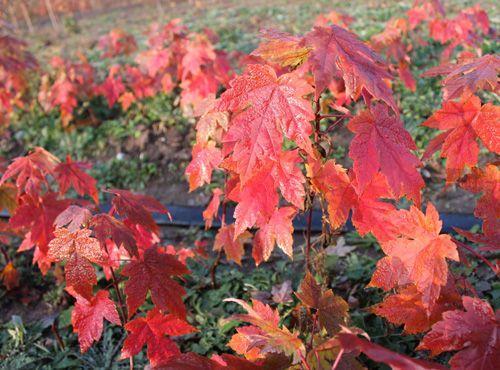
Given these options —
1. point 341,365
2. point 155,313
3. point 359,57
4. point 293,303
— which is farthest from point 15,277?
point 359,57

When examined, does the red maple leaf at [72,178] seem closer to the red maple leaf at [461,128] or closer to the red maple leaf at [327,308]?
the red maple leaf at [327,308]

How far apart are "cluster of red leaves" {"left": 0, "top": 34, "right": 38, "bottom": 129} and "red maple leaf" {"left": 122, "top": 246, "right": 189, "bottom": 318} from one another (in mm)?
3424

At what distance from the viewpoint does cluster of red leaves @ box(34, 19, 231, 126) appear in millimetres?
3736

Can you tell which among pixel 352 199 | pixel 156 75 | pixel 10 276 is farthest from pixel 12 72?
pixel 352 199

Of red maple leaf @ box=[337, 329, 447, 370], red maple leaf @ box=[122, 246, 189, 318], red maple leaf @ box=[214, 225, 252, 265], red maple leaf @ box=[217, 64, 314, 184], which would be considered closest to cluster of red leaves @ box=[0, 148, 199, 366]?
red maple leaf @ box=[122, 246, 189, 318]

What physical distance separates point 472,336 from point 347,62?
84 cm

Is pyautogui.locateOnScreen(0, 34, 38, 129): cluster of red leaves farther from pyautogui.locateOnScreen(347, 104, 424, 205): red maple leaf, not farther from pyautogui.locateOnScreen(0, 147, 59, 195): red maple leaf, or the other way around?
pyautogui.locateOnScreen(347, 104, 424, 205): red maple leaf

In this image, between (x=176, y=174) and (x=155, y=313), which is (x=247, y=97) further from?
(x=176, y=174)

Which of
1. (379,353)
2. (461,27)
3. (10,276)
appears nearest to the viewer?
(379,353)

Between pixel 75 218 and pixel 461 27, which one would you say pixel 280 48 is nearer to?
pixel 75 218

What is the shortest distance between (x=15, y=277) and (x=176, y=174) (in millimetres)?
1673

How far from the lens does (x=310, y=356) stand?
1282mm

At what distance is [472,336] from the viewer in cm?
124

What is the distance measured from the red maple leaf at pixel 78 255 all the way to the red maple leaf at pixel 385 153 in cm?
91
